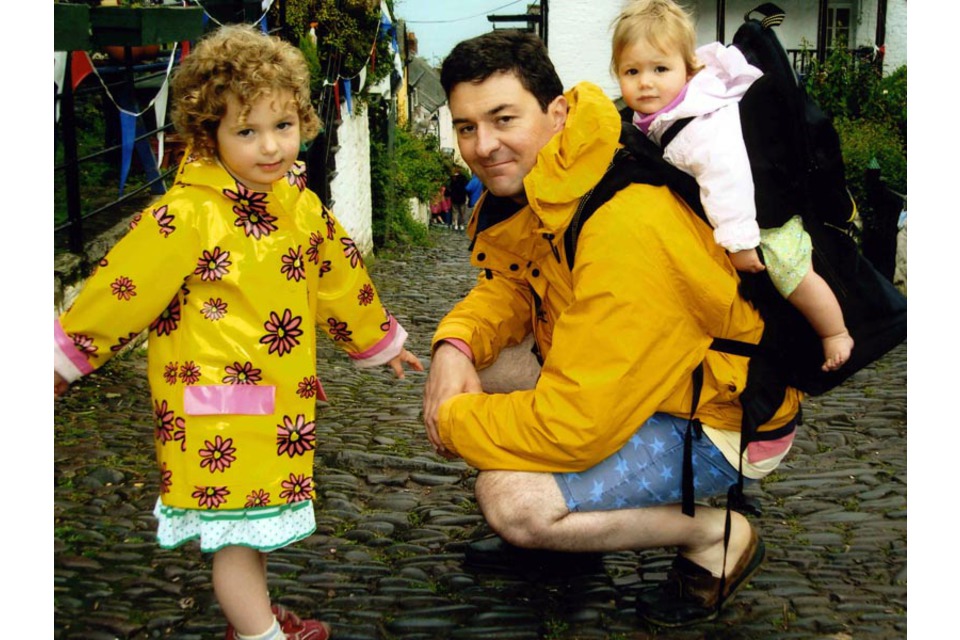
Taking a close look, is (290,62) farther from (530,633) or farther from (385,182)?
(385,182)

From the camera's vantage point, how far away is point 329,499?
4695 mm

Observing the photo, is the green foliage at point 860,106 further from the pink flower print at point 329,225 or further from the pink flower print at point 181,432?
the pink flower print at point 181,432

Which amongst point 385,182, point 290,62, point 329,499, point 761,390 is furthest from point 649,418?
point 385,182

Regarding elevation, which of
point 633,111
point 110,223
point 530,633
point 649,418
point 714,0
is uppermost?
point 714,0

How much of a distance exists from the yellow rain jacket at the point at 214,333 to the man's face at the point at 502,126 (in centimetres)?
68

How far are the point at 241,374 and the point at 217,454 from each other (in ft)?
0.73

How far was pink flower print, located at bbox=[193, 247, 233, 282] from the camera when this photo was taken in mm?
2943

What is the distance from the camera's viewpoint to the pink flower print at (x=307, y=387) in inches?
122

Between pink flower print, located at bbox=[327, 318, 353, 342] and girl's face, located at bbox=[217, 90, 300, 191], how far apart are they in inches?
23.2

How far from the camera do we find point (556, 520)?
3.23 metres

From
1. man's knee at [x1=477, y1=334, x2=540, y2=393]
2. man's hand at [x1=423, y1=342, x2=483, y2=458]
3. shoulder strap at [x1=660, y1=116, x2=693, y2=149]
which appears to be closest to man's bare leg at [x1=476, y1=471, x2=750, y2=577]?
man's hand at [x1=423, y1=342, x2=483, y2=458]

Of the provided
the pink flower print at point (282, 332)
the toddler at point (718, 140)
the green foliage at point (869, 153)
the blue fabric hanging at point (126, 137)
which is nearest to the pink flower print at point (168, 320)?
the pink flower print at point (282, 332)

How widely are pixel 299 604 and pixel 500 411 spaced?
1013 mm

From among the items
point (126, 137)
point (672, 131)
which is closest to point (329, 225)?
point (672, 131)
